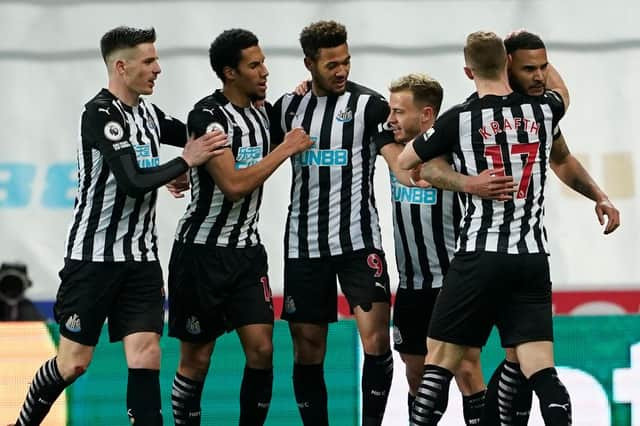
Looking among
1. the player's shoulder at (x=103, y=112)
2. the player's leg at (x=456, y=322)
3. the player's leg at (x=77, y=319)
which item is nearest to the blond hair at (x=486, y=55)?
the player's leg at (x=456, y=322)

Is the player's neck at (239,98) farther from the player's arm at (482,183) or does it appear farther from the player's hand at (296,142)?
the player's arm at (482,183)

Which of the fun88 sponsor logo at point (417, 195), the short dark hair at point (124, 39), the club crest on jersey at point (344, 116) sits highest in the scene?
the short dark hair at point (124, 39)

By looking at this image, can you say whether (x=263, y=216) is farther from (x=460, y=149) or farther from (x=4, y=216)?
(x=460, y=149)

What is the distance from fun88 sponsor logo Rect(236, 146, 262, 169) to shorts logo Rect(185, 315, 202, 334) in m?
0.74

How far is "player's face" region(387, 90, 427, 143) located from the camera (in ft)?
23.2

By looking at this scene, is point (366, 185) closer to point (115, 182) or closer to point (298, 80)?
point (115, 182)

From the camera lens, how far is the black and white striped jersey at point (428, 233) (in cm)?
717

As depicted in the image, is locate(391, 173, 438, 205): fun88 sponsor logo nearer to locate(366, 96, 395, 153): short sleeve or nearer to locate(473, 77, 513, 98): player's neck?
locate(366, 96, 395, 153): short sleeve

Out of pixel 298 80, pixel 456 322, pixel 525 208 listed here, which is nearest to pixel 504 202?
pixel 525 208

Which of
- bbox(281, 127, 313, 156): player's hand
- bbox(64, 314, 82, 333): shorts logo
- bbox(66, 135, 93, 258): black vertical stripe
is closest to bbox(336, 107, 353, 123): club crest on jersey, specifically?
bbox(281, 127, 313, 156): player's hand

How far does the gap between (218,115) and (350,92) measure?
2.13ft

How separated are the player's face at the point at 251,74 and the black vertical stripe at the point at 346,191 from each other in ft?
1.40

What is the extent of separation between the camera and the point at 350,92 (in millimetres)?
7227

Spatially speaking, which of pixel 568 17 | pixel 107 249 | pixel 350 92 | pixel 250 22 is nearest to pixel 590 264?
pixel 568 17
